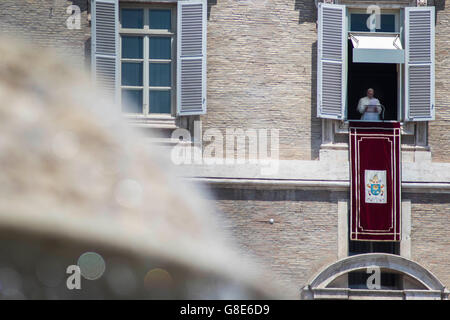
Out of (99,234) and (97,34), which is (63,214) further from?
(97,34)

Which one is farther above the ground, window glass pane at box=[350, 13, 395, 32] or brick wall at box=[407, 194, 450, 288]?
window glass pane at box=[350, 13, 395, 32]

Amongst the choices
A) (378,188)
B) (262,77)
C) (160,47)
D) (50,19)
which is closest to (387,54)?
(262,77)

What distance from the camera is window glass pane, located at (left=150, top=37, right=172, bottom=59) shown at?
14.1 metres

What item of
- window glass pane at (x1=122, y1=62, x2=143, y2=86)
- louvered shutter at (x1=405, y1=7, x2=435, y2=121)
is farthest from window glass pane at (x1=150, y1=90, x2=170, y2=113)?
louvered shutter at (x1=405, y1=7, x2=435, y2=121)

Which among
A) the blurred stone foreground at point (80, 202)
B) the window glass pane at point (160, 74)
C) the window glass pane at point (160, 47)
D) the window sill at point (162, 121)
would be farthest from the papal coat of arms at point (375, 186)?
the blurred stone foreground at point (80, 202)

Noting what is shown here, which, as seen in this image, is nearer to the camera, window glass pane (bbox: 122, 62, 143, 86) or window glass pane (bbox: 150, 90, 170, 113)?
window glass pane (bbox: 122, 62, 143, 86)

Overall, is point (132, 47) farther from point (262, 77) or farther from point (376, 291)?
point (376, 291)

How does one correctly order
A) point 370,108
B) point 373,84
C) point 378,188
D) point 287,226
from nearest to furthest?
point 287,226 → point 378,188 → point 370,108 → point 373,84

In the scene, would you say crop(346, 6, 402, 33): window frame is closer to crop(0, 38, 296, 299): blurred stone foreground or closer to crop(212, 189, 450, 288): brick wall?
crop(212, 189, 450, 288): brick wall

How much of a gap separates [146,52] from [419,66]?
394cm

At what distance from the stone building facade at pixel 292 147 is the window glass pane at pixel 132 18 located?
0.13m

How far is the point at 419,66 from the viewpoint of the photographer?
14102mm

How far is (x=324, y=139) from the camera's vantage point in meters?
14.2

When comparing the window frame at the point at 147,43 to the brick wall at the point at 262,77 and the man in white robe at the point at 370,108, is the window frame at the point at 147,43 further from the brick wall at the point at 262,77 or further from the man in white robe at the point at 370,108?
the man in white robe at the point at 370,108
